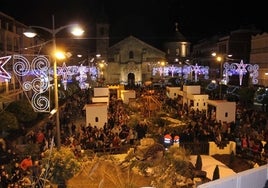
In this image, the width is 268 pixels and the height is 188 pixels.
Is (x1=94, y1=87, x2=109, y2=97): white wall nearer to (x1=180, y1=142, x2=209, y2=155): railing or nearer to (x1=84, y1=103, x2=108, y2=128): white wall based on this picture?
(x1=84, y1=103, x2=108, y2=128): white wall

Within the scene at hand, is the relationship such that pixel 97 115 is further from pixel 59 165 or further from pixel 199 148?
pixel 59 165

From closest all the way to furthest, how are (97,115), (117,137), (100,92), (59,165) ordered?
(59,165) < (117,137) < (97,115) < (100,92)

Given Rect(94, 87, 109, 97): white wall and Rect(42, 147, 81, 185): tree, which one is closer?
Rect(42, 147, 81, 185): tree

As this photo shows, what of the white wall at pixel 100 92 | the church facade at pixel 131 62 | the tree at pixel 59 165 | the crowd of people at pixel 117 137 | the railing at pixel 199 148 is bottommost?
the railing at pixel 199 148

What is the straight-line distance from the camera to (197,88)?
31.3 metres

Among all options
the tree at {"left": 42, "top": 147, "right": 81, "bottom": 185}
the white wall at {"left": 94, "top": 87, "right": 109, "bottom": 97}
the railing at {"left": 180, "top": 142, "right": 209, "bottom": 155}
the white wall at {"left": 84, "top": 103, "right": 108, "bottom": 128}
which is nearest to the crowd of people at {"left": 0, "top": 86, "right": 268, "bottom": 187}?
the white wall at {"left": 84, "top": 103, "right": 108, "bottom": 128}

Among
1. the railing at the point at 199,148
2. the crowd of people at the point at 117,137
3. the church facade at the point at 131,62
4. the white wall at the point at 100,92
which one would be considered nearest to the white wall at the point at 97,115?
the crowd of people at the point at 117,137

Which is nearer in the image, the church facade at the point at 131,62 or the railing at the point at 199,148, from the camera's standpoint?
the railing at the point at 199,148

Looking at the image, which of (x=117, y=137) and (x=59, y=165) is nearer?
(x=59, y=165)

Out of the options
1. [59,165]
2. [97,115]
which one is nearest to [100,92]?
[97,115]

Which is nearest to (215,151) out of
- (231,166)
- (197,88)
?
(231,166)

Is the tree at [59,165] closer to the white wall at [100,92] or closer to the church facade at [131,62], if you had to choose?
the white wall at [100,92]

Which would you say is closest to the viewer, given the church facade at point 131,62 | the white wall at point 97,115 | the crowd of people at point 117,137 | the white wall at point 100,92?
the crowd of people at point 117,137

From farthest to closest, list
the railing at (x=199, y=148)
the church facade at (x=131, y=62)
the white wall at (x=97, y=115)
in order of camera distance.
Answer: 1. the church facade at (x=131, y=62)
2. the white wall at (x=97, y=115)
3. the railing at (x=199, y=148)
